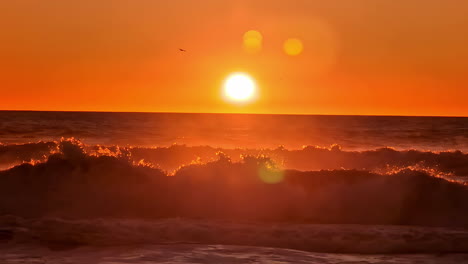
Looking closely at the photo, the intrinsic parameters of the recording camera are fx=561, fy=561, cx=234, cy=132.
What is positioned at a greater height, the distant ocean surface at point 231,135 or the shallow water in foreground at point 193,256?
the distant ocean surface at point 231,135

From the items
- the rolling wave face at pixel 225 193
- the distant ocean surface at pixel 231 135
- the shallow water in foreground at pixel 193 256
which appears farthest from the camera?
the distant ocean surface at pixel 231 135

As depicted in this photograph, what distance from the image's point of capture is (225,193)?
14.5 m

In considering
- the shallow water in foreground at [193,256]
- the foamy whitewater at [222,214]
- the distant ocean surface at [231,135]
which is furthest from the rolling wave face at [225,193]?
the distant ocean surface at [231,135]

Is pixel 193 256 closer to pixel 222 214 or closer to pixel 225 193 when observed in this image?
pixel 222 214

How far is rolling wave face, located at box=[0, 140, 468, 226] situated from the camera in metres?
13.2

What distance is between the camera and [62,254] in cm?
915

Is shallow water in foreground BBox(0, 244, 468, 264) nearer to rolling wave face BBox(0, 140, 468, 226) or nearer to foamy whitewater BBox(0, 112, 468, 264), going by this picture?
foamy whitewater BBox(0, 112, 468, 264)

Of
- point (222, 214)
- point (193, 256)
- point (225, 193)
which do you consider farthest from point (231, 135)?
point (193, 256)

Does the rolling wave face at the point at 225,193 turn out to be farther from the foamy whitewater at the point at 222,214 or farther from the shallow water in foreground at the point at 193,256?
the shallow water in foreground at the point at 193,256

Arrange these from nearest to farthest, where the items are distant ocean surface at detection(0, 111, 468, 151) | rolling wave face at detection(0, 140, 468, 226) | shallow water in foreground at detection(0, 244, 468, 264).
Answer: shallow water in foreground at detection(0, 244, 468, 264) < rolling wave face at detection(0, 140, 468, 226) < distant ocean surface at detection(0, 111, 468, 151)

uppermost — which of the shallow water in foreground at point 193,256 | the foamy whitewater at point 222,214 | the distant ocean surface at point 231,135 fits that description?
the distant ocean surface at point 231,135

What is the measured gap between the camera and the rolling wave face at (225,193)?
13203 millimetres

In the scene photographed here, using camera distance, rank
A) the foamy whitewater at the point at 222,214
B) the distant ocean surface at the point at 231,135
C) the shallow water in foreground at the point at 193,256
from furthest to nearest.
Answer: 1. the distant ocean surface at the point at 231,135
2. the foamy whitewater at the point at 222,214
3. the shallow water in foreground at the point at 193,256

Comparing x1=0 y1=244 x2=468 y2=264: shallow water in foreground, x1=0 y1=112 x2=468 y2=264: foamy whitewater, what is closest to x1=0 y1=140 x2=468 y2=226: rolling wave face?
x1=0 y1=112 x2=468 y2=264: foamy whitewater
